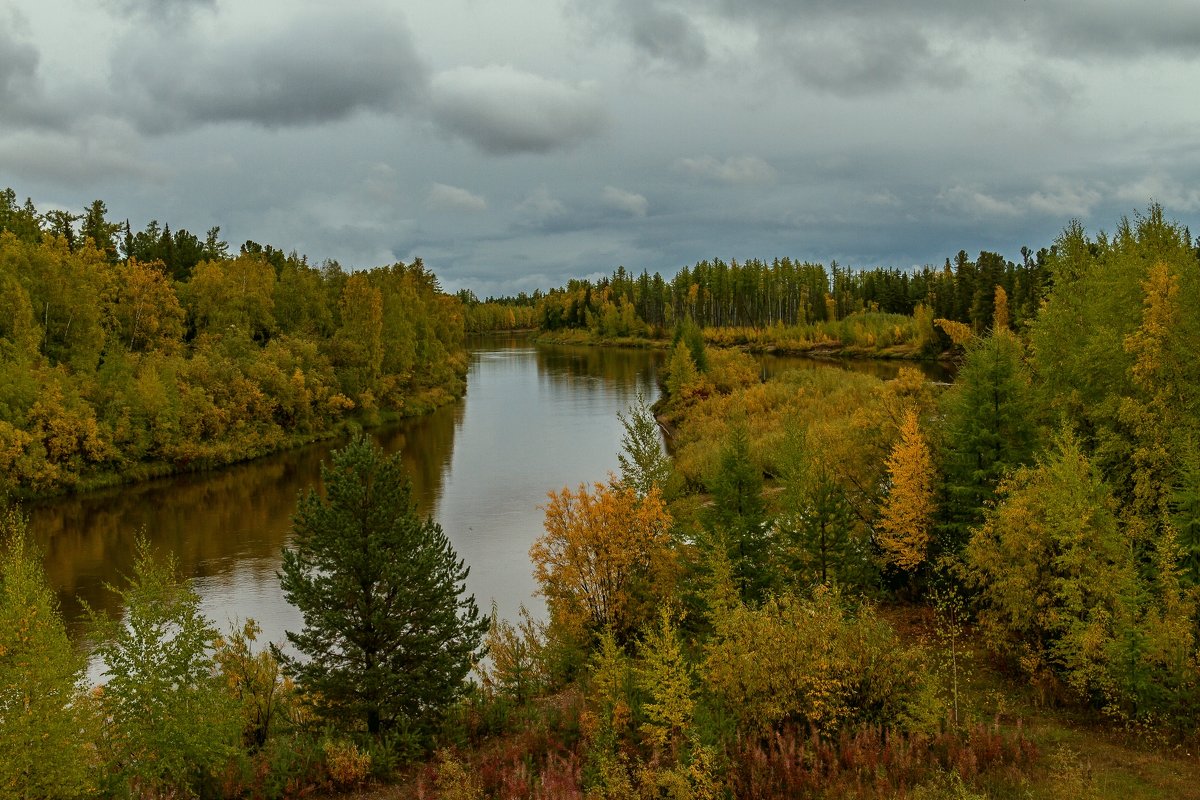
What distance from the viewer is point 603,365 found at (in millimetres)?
134750

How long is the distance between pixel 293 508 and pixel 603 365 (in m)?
89.8

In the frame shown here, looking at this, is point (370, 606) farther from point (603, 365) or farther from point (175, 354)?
point (603, 365)

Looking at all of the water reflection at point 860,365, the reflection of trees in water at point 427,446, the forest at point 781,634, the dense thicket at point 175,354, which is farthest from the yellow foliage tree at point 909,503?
the water reflection at point 860,365

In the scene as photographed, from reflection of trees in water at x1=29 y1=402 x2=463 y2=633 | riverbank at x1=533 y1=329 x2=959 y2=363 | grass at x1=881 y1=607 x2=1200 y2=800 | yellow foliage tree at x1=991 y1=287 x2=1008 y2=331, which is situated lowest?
reflection of trees in water at x1=29 y1=402 x2=463 y2=633

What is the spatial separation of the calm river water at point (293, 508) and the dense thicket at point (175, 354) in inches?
122

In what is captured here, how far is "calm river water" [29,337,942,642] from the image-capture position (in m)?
33.7

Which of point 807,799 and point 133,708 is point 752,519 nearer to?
point 807,799

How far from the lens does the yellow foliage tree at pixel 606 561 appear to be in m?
24.3

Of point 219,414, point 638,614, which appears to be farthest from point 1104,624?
point 219,414

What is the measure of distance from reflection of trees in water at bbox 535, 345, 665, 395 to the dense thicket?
74.5ft

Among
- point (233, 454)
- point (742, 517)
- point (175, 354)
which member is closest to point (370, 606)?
point (742, 517)

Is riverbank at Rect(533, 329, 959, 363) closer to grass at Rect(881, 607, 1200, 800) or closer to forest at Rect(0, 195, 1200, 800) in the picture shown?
forest at Rect(0, 195, 1200, 800)

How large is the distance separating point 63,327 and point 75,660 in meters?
49.8

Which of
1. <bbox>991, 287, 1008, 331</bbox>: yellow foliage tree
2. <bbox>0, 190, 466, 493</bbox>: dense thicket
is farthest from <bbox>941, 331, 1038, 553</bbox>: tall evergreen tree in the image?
<bbox>991, 287, 1008, 331</bbox>: yellow foliage tree
